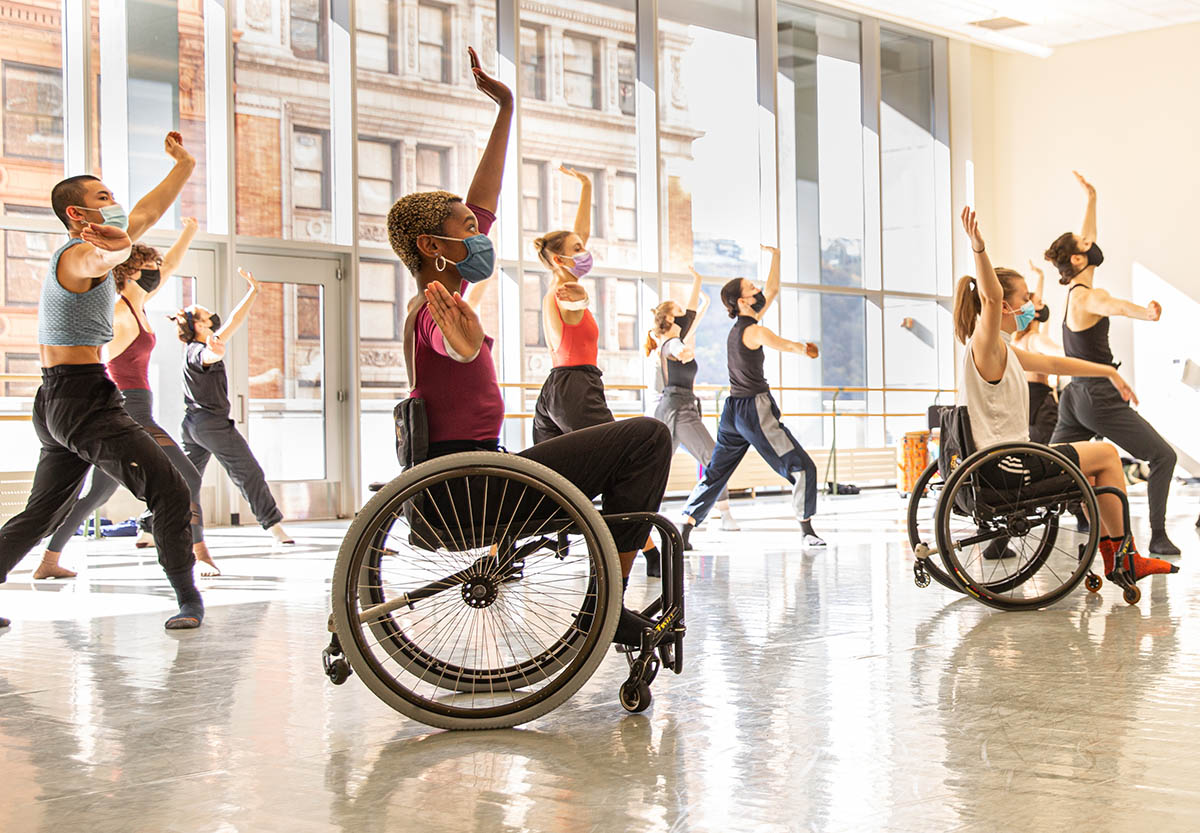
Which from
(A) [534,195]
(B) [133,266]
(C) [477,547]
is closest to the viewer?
(C) [477,547]

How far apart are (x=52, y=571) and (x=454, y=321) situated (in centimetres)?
398

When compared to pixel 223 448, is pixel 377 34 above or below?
above

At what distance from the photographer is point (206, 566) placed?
18.9 feet

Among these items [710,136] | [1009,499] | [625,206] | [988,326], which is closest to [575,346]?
[988,326]

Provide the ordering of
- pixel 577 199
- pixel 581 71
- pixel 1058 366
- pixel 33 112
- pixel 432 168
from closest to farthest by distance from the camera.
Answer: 1. pixel 1058 366
2. pixel 33 112
3. pixel 432 168
4. pixel 577 199
5. pixel 581 71

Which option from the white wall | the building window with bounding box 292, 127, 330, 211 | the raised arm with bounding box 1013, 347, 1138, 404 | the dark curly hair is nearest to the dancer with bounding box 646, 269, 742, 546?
the dark curly hair

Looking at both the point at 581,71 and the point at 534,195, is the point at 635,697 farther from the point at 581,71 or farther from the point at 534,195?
the point at 581,71

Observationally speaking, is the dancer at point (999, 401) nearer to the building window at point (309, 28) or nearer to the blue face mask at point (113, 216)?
the blue face mask at point (113, 216)

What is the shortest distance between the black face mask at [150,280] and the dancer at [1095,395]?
3.89 metres

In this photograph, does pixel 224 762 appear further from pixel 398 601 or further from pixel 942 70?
pixel 942 70

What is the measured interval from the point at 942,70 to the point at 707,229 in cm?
425

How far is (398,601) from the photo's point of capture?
8.36 feet

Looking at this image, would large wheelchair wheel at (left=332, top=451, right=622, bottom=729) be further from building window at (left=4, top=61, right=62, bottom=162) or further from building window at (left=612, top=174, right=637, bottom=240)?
building window at (left=612, top=174, right=637, bottom=240)

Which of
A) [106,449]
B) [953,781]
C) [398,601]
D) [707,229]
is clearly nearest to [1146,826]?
[953,781]
